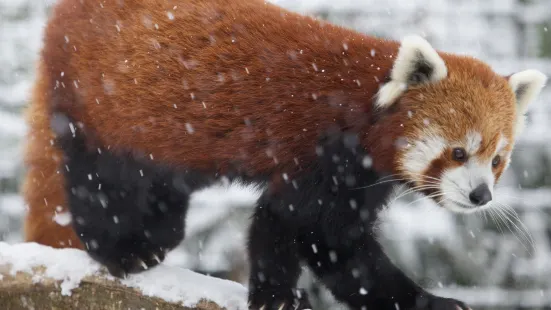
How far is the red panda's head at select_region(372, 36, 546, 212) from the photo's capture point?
2.85m

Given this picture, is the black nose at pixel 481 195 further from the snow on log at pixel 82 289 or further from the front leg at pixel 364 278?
the snow on log at pixel 82 289

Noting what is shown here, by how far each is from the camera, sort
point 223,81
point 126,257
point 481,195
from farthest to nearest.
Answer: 1. point 126,257
2. point 223,81
3. point 481,195

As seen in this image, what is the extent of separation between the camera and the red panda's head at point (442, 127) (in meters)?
2.85

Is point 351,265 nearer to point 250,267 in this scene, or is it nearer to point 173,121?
point 250,267

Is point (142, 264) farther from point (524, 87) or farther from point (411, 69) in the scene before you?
point (524, 87)

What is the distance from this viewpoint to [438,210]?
5.27 metres

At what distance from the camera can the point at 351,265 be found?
3191mm

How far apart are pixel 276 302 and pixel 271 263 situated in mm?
161

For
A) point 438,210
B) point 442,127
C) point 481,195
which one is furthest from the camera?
point 438,210

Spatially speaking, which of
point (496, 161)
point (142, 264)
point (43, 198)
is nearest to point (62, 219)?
point (43, 198)

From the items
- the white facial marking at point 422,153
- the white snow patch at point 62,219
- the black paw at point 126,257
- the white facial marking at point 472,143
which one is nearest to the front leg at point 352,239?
the white facial marking at point 422,153

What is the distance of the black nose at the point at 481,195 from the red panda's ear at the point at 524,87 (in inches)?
17.8

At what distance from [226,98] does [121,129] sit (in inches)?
20.4

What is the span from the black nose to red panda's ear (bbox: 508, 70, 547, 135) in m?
0.45
